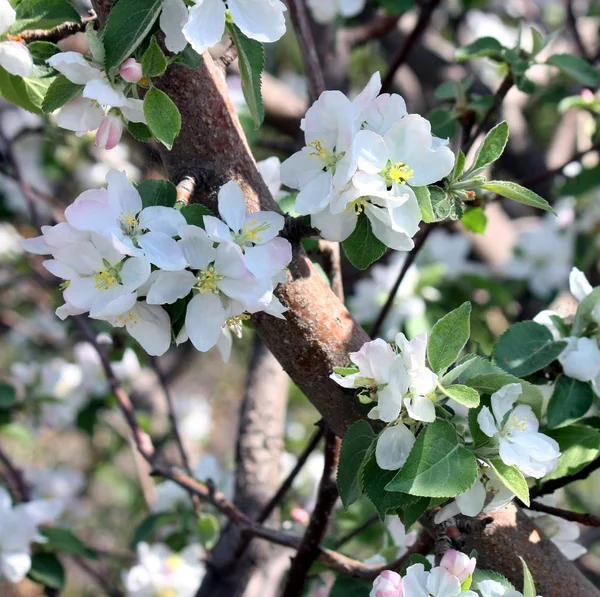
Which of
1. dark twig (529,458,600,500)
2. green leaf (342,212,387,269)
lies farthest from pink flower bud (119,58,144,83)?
dark twig (529,458,600,500)

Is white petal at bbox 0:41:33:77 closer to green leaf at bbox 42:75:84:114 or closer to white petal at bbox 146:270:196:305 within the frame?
green leaf at bbox 42:75:84:114

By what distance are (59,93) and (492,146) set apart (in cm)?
35

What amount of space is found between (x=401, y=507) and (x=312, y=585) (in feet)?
2.68

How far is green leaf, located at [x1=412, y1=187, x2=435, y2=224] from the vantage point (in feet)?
2.04

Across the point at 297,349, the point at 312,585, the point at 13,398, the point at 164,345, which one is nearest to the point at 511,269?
the point at 312,585

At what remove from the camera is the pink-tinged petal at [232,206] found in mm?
626

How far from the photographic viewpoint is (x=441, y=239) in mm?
1929

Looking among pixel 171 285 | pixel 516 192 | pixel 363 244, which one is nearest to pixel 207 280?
pixel 171 285

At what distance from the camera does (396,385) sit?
2.06 ft

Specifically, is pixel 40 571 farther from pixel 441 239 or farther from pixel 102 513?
pixel 102 513

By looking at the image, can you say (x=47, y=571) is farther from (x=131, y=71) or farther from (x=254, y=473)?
(x=131, y=71)

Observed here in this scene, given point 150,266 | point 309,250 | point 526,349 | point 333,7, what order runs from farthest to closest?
point 333,7 → point 309,250 → point 526,349 → point 150,266

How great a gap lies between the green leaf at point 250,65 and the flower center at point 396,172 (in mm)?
117

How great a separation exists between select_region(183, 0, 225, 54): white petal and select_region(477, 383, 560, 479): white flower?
35cm
